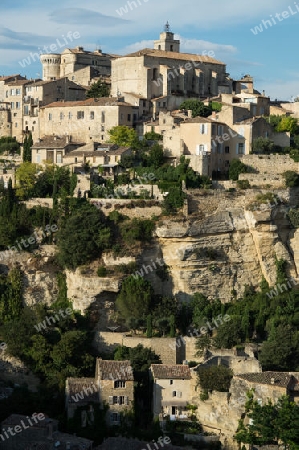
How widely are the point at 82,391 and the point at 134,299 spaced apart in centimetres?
574

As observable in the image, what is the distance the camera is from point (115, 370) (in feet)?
133

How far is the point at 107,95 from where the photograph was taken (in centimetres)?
6141

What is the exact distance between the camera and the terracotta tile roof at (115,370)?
4022 cm

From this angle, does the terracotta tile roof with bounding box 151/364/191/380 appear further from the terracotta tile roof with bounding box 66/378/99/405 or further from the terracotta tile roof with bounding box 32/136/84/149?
the terracotta tile roof with bounding box 32/136/84/149

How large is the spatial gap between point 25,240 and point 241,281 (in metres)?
10.6

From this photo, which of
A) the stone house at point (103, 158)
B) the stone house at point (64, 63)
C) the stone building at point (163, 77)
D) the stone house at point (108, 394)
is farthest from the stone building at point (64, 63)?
the stone house at point (108, 394)

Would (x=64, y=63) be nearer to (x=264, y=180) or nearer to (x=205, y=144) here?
(x=205, y=144)

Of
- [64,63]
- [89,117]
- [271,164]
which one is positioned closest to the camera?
[271,164]

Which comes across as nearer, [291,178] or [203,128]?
[291,178]

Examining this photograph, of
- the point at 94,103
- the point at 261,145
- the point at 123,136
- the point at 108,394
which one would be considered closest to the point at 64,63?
the point at 94,103

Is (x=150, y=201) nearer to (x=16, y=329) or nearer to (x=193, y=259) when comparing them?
(x=193, y=259)

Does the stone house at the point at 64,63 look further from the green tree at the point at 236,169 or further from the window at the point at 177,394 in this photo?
the window at the point at 177,394

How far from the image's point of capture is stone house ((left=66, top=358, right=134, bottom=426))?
4000cm

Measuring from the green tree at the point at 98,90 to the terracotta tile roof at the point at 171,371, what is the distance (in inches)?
972
